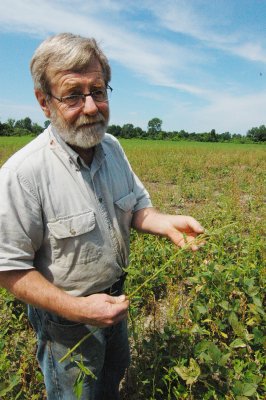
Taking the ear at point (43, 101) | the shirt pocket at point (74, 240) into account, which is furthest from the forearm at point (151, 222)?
the ear at point (43, 101)

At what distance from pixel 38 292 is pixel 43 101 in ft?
3.20

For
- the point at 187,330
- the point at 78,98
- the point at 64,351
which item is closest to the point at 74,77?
the point at 78,98

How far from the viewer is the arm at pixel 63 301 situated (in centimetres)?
155

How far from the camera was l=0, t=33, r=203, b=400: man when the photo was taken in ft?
5.13

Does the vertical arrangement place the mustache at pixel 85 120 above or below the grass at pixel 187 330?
above

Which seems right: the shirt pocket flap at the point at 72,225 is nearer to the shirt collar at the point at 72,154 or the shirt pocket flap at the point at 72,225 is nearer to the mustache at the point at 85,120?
the shirt collar at the point at 72,154

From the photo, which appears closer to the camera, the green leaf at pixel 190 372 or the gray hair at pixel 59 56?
the gray hair at pixel 59 56

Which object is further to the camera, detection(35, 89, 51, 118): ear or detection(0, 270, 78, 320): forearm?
detection(35, 89, 51, 118): ear

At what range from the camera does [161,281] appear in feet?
11.4

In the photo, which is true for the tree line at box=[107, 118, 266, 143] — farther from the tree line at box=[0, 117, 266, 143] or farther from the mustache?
the mustache

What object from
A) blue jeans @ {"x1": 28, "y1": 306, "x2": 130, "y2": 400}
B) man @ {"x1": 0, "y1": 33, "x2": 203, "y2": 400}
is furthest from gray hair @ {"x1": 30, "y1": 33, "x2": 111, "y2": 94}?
blue jeans @ {"x1": 28, "y1": 306, "x2": 130, "y2": 400}

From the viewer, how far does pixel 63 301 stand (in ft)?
5.12

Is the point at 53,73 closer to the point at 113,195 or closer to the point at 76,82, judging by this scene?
the point at 76,82

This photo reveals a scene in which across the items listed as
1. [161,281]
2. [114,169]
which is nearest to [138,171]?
[161,281]
